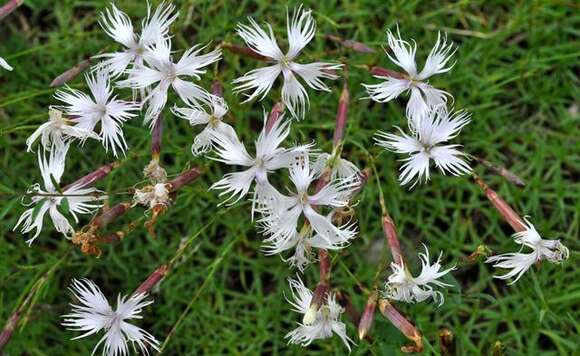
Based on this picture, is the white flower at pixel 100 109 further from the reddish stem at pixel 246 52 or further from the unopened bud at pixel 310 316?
the unopened bud at pixel 310 316

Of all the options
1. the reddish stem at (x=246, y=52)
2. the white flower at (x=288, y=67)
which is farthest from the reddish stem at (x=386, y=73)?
the reddish stem at (x=246, y=52)

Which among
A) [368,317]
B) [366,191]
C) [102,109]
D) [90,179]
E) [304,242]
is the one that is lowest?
[366,191]

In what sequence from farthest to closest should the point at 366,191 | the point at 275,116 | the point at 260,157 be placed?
the point at 366,191
the point at 275,116
the point at 260,157

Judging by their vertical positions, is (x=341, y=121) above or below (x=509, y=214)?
above

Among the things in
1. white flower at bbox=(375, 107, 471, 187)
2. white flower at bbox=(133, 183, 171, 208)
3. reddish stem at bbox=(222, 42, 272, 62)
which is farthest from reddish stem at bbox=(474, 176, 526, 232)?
white flower at bbox=(133, 183, 171, 208)

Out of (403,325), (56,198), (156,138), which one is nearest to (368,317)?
(403,325)

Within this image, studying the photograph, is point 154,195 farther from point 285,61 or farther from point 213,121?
point 285,61

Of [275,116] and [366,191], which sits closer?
[275,116]

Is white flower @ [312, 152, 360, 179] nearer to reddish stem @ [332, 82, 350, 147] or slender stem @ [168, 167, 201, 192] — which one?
reddish stem @ [332, 82, 350, 147]
